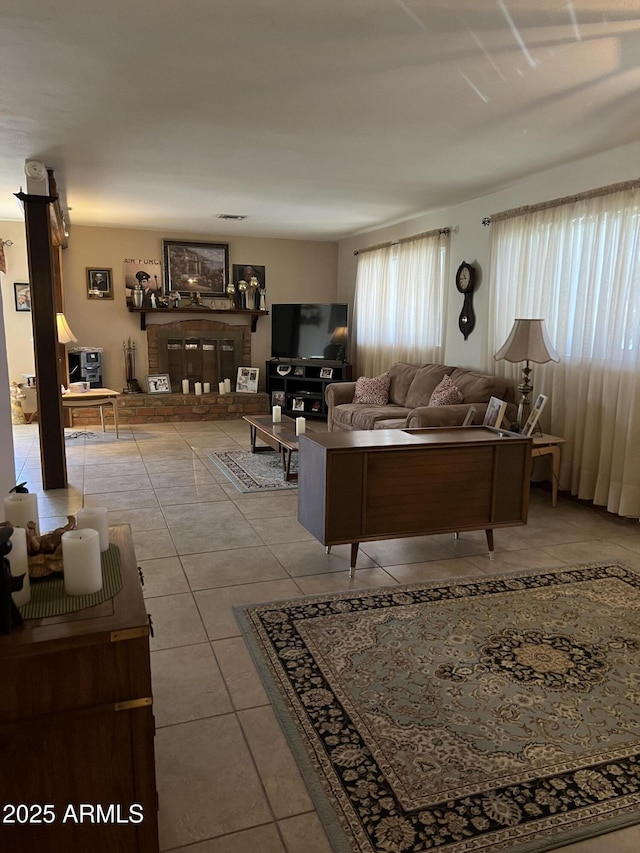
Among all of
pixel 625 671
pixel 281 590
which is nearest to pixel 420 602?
pixel 281 590

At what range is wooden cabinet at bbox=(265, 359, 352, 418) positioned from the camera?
8.05 metres

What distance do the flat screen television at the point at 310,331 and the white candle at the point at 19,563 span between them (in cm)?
684

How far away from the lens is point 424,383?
6016 millimetres

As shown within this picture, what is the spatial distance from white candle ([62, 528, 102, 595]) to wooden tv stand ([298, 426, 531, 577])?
1754 millimetres

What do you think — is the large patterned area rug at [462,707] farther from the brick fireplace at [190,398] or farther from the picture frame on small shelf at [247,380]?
the picture frame on small shelf at [247,380]

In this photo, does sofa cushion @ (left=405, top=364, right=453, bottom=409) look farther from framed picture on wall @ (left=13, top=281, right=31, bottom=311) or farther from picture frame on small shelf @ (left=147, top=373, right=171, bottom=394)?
framed picture on wall @ (left=13, top=281, right=31, bottom=311)

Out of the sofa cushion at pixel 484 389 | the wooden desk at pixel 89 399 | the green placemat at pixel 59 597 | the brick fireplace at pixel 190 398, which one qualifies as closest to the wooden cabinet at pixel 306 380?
the brick fireplace at pixel 190 398

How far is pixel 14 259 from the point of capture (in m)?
7.60

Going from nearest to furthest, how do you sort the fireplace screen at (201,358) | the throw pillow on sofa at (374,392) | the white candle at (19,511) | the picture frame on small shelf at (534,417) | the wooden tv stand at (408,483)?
the white candle at (19,511)
the wooden tv stand at (408,483)
the picture frame on small shelf at (534,417)
the throw pillow on sofa at (374,392)
the fireplace screen at (201,358)

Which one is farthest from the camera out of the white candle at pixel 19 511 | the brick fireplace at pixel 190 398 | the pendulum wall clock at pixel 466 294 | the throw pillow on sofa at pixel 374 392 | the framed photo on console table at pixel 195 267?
the framed photo on console table at pixel 195 267

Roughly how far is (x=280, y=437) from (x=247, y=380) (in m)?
3.50

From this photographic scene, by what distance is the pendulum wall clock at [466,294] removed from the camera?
583 cm

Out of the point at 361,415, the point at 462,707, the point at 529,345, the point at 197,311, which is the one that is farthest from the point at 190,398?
the point at 462,707

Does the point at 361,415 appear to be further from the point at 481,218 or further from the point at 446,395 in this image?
the point at 481,218
